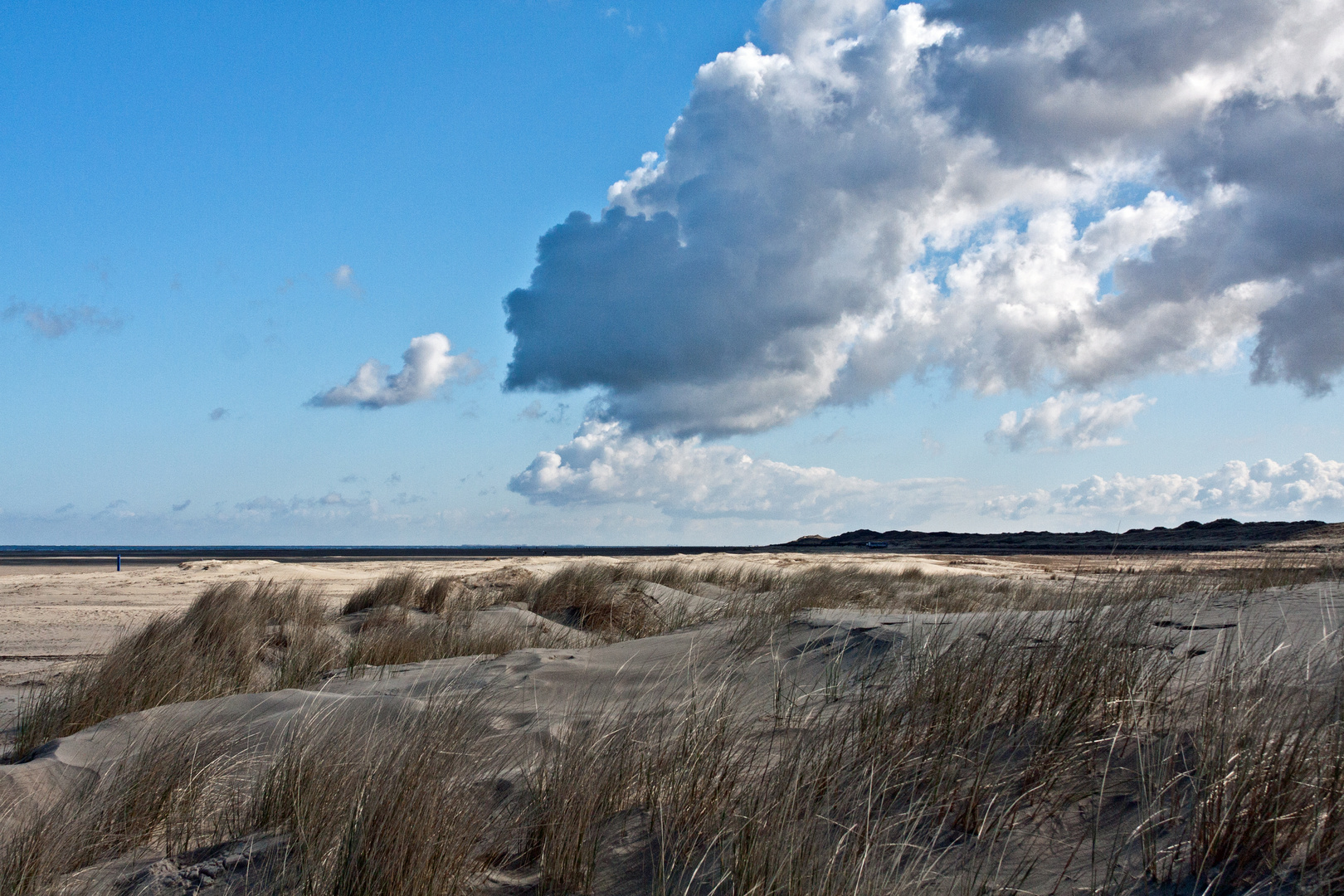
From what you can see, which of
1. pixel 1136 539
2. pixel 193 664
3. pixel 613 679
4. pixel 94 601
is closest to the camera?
pixel 613 679

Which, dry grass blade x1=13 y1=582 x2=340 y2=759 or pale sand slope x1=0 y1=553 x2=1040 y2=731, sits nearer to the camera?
dry grass blade x1=13 y1=582 x2=340 y2=759

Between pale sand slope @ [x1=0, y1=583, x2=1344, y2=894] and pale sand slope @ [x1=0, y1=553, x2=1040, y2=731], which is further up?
pale sand slope @ [x1=0, y1=583, x2=1344, y2=894]

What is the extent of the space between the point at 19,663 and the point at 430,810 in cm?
767

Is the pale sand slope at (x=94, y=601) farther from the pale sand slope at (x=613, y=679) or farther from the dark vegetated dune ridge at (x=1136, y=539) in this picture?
the dark vegetated dune ridge at (x=1136, y=539)

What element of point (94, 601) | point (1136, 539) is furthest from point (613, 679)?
point (1136, 539)

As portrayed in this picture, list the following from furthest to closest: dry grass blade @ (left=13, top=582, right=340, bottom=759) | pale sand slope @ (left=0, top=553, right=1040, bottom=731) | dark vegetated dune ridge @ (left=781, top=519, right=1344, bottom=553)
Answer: dark vegetated dune ridge @ (left=781, top=519, right=1344, bottom=553) → pale sand slope @ (left=0, top=553, right=1040, bottom=731) → dry grass blade @ (left=13, top=582, right=340, bottom=759)

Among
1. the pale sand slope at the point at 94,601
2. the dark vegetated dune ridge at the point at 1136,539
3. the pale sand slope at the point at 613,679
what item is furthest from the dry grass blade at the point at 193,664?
the dark vegetated dune ridge at the point at 1136,539

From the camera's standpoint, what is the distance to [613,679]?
5.27m

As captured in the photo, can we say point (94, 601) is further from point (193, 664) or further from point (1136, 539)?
point (1136, 539)

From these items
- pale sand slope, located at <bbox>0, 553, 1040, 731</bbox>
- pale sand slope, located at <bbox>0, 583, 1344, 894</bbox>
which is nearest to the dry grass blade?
pale sand slope, located at <bbox>0, 553, 1040, 731</bbox>

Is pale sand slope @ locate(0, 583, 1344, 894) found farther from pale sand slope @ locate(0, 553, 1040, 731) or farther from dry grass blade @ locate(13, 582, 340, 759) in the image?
pale sand slope @ locate(0, 553, 1040, 731)

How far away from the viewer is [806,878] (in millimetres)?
→ 2000

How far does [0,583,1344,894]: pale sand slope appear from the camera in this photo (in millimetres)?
3650

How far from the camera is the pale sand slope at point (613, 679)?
12.0 feet
